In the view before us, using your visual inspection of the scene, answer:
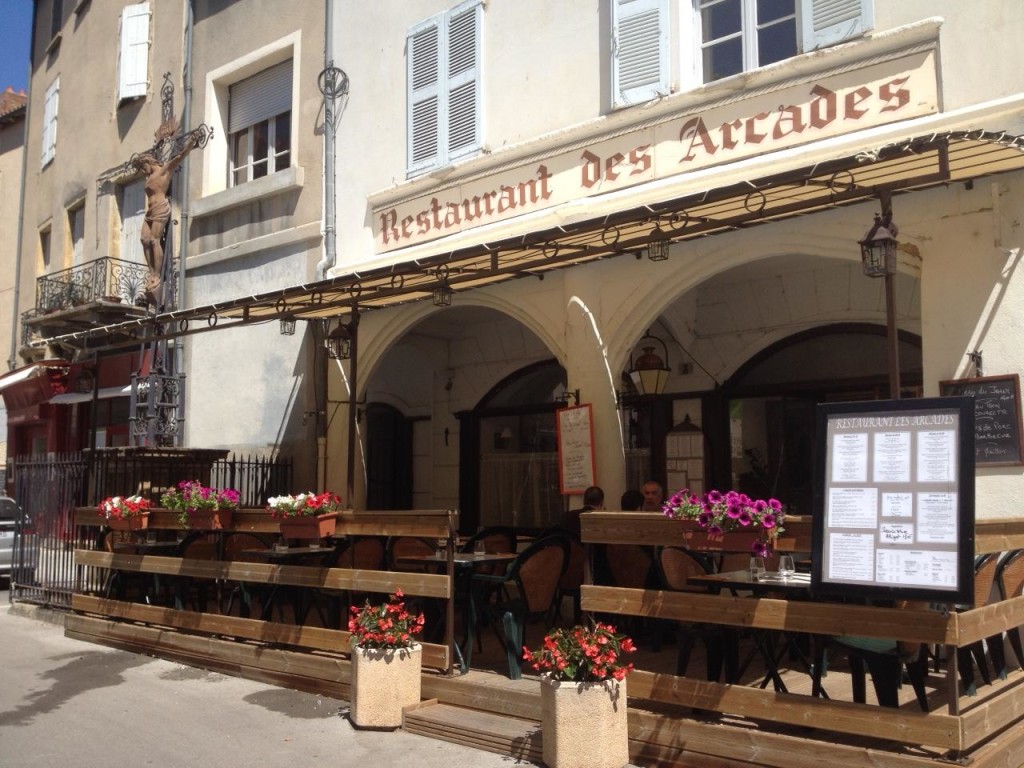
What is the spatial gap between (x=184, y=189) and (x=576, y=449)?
8393mm

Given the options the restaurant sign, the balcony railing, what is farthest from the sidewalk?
the balcony railing

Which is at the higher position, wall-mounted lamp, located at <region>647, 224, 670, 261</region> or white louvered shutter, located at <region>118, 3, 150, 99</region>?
white louvered shutter, located at <region>118, 3, 150, 99</region>

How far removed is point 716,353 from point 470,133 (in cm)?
346

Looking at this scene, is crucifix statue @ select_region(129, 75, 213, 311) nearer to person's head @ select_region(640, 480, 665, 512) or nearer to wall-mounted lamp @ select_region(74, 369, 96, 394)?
wall-mounted lamp @ select_region(74, 369, 96, 394)

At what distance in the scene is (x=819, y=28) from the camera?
798 cm

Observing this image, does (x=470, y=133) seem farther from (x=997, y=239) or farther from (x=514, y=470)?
(x=997, y=239)

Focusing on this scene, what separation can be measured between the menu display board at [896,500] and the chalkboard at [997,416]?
6.76ft

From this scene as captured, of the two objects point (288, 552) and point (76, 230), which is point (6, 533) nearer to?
point (76, 230)

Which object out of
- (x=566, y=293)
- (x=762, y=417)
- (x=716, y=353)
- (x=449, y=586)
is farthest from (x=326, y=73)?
(x=449, y=586)

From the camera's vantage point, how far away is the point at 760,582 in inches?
221

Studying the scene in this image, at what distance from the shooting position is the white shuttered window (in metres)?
10.8

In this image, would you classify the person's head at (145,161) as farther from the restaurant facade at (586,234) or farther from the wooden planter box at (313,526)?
the wooden planter box at (313,526)

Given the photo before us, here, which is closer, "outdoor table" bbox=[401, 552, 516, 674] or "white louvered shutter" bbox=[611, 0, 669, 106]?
"outdoor table" bbox=[401, 552, 516, 674]

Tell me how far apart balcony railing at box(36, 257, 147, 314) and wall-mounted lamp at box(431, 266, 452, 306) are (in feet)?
27.7
